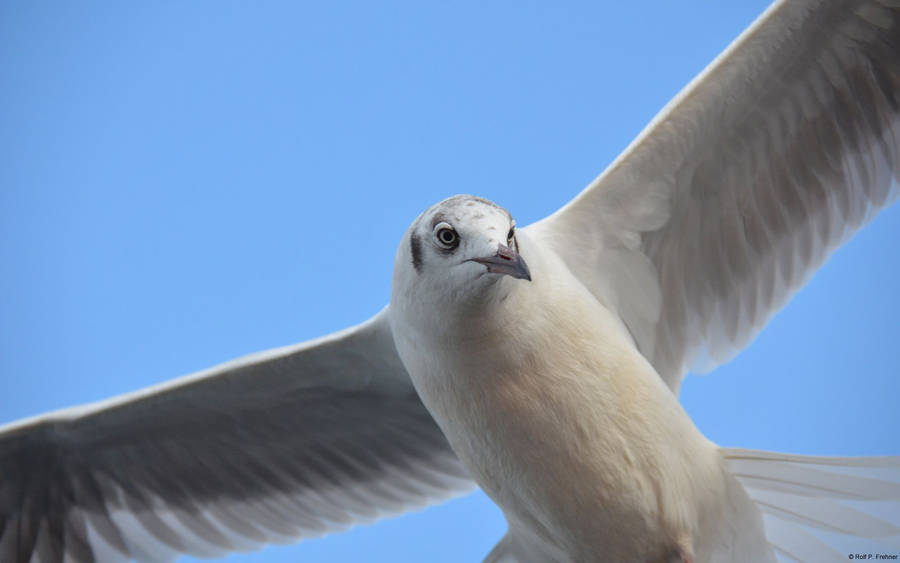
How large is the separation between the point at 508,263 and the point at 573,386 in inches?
18.5

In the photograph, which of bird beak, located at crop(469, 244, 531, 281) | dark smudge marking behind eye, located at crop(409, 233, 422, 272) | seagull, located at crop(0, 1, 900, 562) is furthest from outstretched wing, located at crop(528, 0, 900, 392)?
bird beak, located at crop(469, 244, 531, 281)

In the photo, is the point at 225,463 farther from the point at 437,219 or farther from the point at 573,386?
the point at 437,219

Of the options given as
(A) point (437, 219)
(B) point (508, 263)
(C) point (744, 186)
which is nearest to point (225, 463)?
(A) point (437, 219)

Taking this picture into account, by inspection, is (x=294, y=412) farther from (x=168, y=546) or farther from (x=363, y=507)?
(x=168, y=546)

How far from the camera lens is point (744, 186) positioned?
9.56ft

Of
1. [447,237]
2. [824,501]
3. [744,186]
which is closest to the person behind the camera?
[447,237]

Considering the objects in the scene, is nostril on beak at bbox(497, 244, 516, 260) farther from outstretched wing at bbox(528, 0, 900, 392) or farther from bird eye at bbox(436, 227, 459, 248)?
outstretched wing at bbox(528, 0, 900, 392)

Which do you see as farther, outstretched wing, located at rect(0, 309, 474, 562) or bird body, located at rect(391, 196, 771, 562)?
outstretched wing, located at rect(0, 309, 474, 562)

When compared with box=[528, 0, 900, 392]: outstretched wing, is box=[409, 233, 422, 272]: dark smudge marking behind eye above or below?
below

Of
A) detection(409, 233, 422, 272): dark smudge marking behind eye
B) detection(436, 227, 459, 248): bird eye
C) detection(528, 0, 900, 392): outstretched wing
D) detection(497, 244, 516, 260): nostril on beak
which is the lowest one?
detection(497, 244, 516, 260): nostril on beak

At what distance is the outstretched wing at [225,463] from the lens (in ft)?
9.62

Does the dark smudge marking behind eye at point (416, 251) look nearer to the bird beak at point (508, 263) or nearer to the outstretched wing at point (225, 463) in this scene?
the bird beak at point (508, 263)

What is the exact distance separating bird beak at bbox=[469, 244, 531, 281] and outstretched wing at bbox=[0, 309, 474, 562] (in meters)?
0.91

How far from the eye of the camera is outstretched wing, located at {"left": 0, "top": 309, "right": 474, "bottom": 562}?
2934 millimetres
